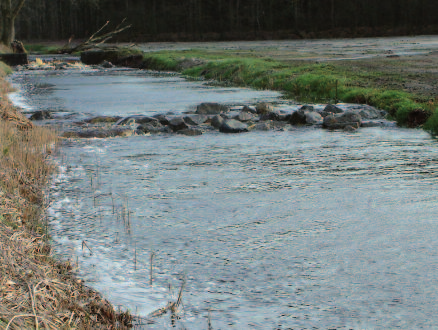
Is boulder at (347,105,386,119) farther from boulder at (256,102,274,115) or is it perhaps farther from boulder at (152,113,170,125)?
boulder at (152,113,170,125)

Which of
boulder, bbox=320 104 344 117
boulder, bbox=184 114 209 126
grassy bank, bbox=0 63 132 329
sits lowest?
boulder, bbox=184 114 209 126

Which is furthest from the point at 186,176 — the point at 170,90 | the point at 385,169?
the point at 170,90

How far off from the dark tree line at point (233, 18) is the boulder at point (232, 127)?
272 feet

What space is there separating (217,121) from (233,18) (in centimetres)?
9148

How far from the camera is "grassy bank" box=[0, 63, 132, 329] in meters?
5.23

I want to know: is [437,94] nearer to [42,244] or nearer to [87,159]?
[87,159]

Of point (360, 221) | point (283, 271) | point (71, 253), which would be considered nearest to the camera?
point (283, 271)

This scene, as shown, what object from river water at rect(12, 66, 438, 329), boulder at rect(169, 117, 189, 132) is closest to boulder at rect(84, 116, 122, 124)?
boulder at rect(169, 117, 189, 132)

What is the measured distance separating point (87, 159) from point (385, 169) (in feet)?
20.8

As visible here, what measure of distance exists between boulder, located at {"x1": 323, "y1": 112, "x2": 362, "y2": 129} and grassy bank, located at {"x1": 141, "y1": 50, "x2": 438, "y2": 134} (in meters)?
1.33

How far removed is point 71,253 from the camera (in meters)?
8.35

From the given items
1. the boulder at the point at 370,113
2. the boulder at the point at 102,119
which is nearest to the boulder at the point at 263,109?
the boulder at the point at 370,113

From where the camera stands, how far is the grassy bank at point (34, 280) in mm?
5234

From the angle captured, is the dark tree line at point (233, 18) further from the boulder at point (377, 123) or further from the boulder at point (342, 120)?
the boulder at point (342, 120)
